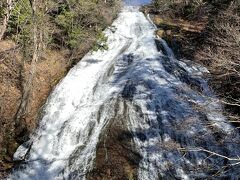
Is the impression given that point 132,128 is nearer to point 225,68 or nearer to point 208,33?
point 225,68

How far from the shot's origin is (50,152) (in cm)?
1658

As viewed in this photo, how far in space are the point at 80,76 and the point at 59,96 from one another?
2.80m

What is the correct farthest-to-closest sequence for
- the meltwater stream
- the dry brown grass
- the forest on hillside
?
the forest on hillside
the dry brown grass
the meltwater stream

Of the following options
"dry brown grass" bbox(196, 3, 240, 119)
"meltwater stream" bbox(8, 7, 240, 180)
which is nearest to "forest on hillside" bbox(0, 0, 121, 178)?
"meltwater stream" bbox(8, 7, 240, 180)

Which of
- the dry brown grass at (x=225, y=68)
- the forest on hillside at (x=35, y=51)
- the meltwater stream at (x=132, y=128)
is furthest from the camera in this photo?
the forest on hillside at (x=35, y=51)

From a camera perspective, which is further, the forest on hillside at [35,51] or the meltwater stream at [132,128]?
the forest on hillside at [35,51]

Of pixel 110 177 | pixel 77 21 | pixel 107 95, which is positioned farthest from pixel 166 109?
pixel 77 21

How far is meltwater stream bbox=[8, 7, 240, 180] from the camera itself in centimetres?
1412

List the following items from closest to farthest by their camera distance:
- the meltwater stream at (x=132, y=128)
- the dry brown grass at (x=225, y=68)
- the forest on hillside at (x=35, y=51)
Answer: the meltwater stream at (x=132, y=128) → the dry brown grass at (x=225, y=68) → the forest on hillside at (x=35, y=51)

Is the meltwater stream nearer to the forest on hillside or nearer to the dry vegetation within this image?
the forest on hillside

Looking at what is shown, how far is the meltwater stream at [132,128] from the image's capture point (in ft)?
46.3

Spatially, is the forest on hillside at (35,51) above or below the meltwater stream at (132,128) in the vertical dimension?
above

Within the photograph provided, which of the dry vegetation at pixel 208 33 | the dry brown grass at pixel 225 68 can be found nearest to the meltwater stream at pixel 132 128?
the dry brown grass at pixel 225 68

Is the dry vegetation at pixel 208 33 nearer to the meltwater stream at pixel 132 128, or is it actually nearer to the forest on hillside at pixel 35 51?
the meltwater stream at pixel 132 128
